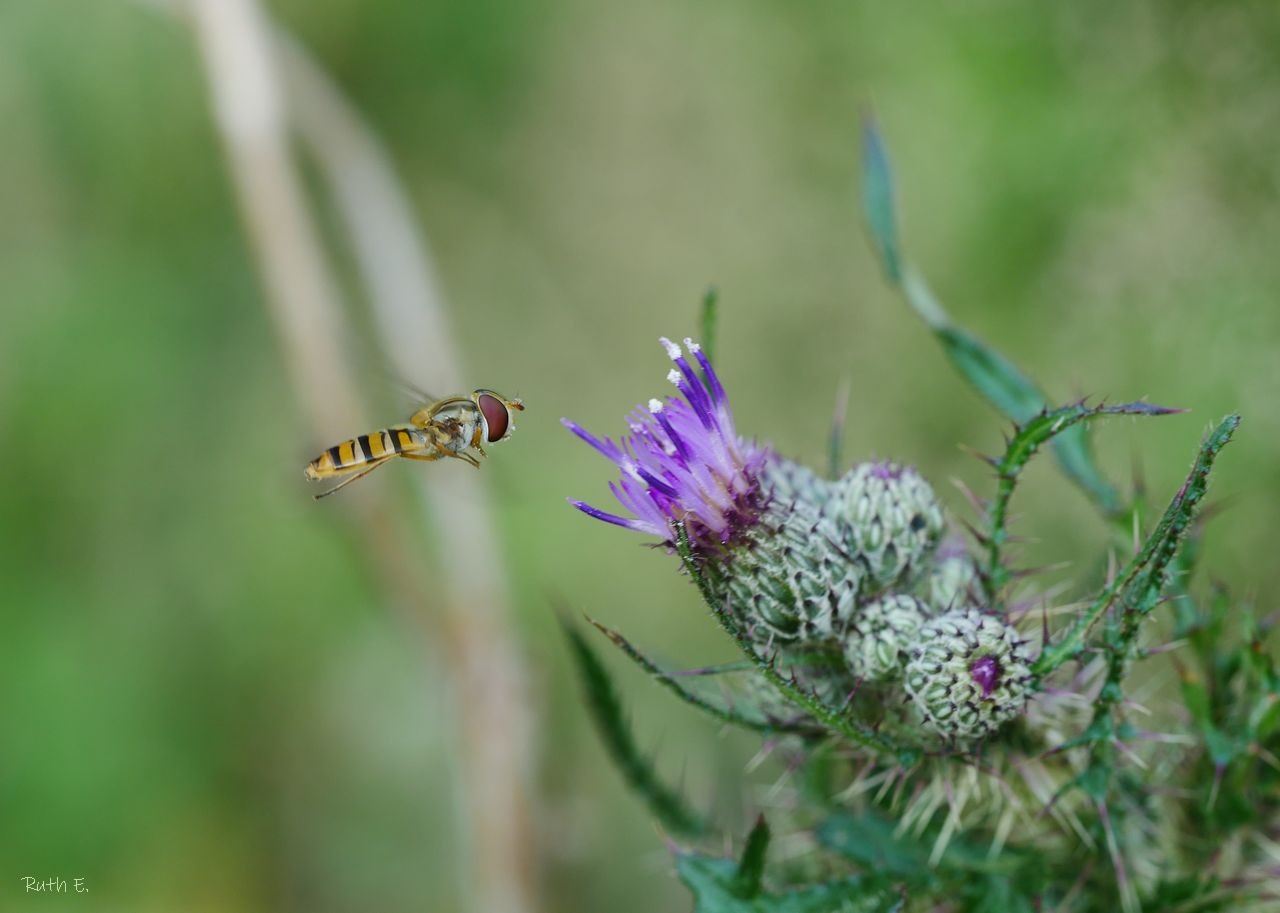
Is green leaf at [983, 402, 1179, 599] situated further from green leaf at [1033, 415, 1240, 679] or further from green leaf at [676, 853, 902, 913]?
green leaf at [676, 853, 902, 913]

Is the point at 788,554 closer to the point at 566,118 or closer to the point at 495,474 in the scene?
the point at 495,474

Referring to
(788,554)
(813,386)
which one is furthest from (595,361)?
(788,554)

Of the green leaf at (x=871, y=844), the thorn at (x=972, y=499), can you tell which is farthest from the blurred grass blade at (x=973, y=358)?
the green leaf at (x=871, y=844)

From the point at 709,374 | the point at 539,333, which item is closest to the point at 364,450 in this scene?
the point at 709,374

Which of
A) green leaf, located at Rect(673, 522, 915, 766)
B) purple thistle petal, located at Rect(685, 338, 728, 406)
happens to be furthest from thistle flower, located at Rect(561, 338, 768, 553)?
green leaf, located at Rect(673, 522, 915, 766)

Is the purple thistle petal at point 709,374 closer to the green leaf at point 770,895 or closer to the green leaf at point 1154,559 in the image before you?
the green leaf at point 1154,559

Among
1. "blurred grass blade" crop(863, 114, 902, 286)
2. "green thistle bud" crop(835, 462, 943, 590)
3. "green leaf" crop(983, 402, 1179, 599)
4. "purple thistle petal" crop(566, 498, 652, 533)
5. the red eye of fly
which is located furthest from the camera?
"blurred grass blade" crop(863, 114, 902, 286)
